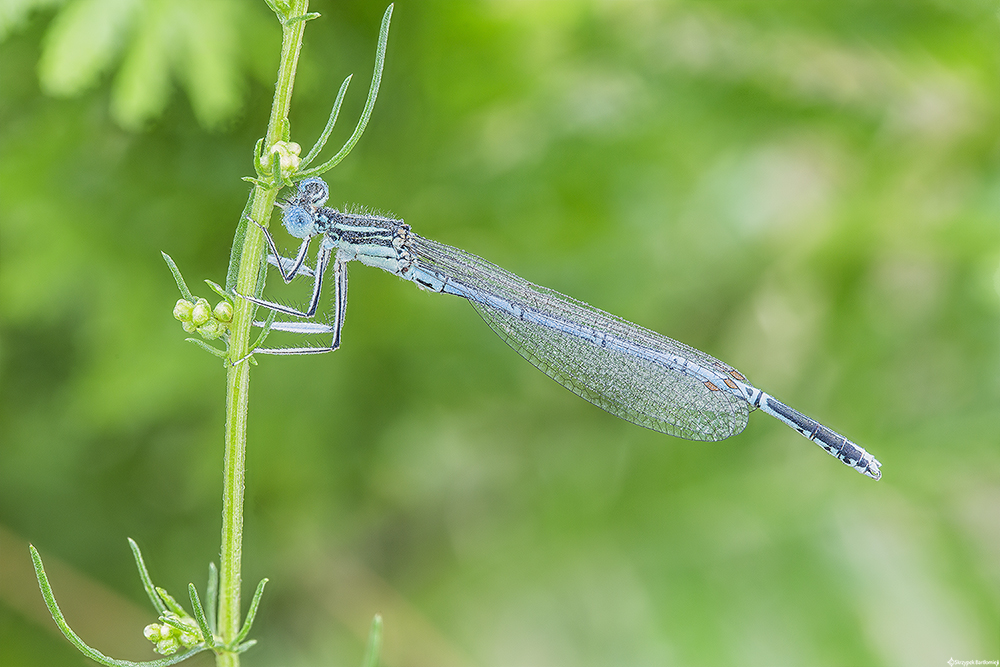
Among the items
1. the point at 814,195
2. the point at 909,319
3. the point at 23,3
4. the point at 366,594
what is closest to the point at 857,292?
the point at 909,319

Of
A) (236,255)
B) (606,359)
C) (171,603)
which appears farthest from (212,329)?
(606,359)

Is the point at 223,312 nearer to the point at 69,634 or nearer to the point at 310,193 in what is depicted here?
the point at 69,634

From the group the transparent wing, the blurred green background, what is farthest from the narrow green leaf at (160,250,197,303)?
the transparent wing

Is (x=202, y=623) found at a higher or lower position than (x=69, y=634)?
higher

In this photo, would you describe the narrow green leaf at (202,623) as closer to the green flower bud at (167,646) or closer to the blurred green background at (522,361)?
the green flower bud at (167,646)

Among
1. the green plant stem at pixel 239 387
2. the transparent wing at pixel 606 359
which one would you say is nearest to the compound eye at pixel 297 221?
the transparent wing at pixel 606 359

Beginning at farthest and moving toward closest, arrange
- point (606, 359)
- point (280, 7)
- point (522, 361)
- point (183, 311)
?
point (522, 361), point (606, 359), point (183, 311), point (280, 7)

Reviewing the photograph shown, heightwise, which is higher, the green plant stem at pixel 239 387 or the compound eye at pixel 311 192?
the compound eye at pixel 311 192
